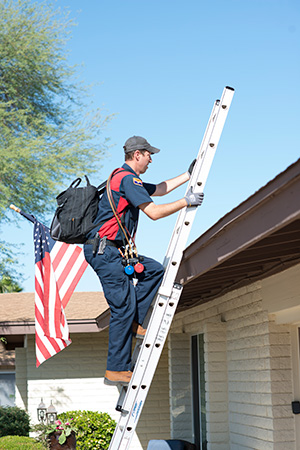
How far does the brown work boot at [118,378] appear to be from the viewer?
17.1ft

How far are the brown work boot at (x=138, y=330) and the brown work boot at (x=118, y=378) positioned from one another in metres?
0.31

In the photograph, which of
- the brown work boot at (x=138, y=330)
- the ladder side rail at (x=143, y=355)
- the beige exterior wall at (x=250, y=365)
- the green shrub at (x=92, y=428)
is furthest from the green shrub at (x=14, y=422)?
the ladder side rail at (x=143, y=355)

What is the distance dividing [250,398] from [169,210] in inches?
155

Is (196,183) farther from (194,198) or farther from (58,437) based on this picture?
(58,437)

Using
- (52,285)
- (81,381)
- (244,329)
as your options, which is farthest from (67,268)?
(81,381)

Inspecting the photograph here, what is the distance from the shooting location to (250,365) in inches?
325

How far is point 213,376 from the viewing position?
9539mm

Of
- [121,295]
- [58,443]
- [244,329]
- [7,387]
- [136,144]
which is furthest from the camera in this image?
[7,387]

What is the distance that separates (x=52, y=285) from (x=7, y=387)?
1058 cm

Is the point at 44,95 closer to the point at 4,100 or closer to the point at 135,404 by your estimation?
the point at 4,100

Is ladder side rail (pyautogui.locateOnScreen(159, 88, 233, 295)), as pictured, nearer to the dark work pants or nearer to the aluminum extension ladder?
the aluminum extension ladder

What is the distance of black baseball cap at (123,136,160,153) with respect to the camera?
5.55m

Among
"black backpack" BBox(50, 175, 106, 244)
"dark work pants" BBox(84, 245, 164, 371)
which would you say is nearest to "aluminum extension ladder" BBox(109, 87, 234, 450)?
"dark work pants" BBox(84, 245, 164, 371)

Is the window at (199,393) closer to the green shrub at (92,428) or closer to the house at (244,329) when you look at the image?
the house at (244,329)
